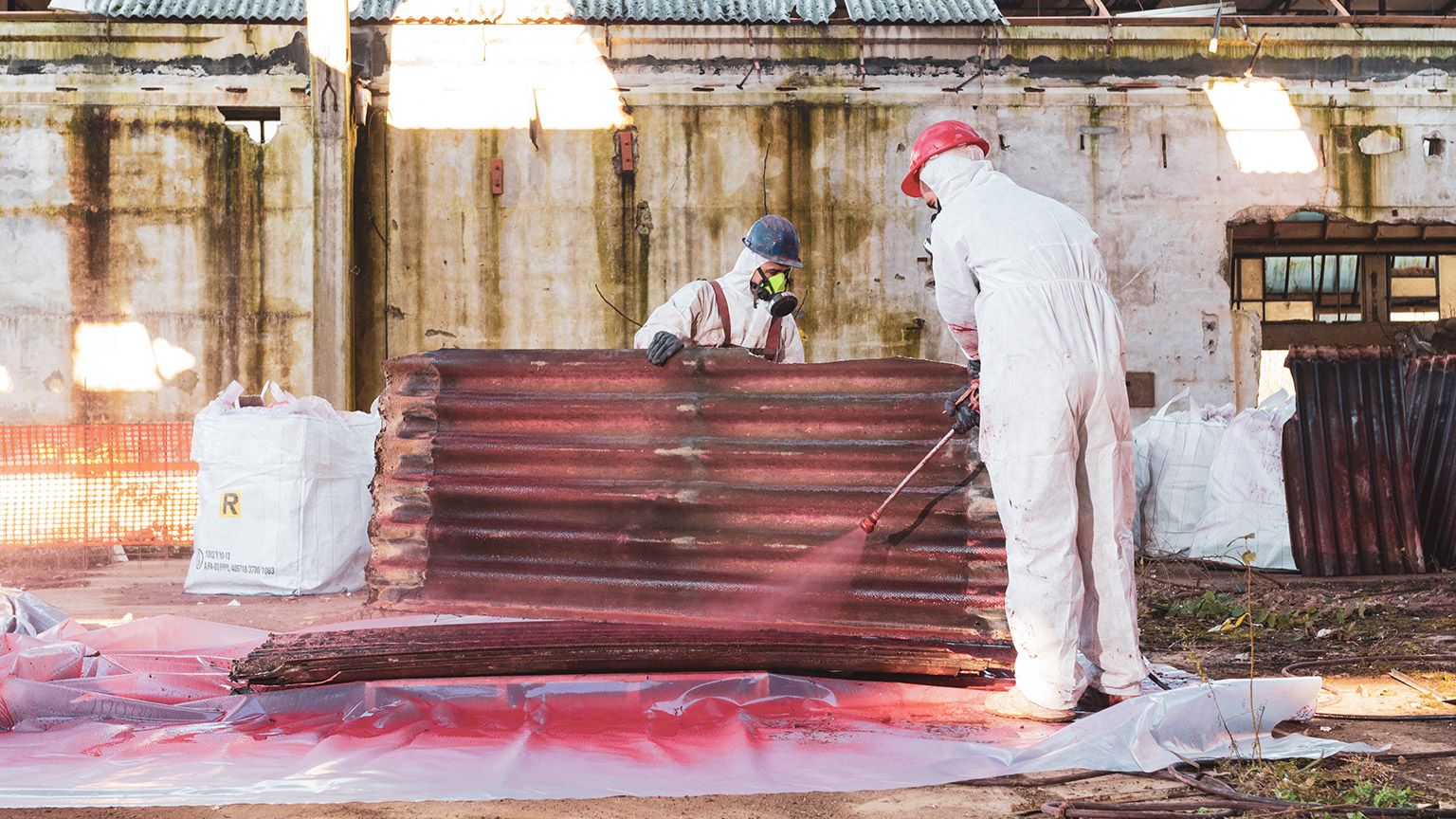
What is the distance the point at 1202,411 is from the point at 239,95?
8.28m

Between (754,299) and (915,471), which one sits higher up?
(754,299)

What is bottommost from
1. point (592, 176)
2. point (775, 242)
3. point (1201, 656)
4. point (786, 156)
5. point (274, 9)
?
point (1201, 656)

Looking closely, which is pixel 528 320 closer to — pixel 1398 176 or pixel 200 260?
pixel 200 260

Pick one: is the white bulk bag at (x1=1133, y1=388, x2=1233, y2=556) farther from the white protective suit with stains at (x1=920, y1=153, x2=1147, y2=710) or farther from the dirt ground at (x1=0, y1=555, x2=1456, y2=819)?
the white protective suit with stains at (x1=920, y1=153, x2=1147, y2=710)

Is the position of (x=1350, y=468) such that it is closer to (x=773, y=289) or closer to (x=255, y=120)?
(x=773, y=289)

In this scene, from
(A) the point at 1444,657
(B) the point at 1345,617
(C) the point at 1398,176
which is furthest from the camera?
(C) the point at 1398,176

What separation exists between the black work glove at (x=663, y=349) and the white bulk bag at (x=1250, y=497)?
15.0 feet

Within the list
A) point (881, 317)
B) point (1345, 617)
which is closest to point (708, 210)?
point (881, 317)

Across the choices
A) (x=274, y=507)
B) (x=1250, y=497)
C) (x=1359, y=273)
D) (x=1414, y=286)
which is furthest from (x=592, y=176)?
(x=1414, y=286)

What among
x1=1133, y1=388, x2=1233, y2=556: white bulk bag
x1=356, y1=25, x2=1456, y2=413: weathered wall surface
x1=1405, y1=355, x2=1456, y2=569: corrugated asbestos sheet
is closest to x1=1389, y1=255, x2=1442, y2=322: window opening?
x1=356, y1=25, x2=1456, y2=413: weathered wall surface

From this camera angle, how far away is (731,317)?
474 cm

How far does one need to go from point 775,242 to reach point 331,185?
561cm

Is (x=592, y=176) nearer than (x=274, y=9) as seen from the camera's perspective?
No

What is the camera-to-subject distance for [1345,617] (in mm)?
5043
